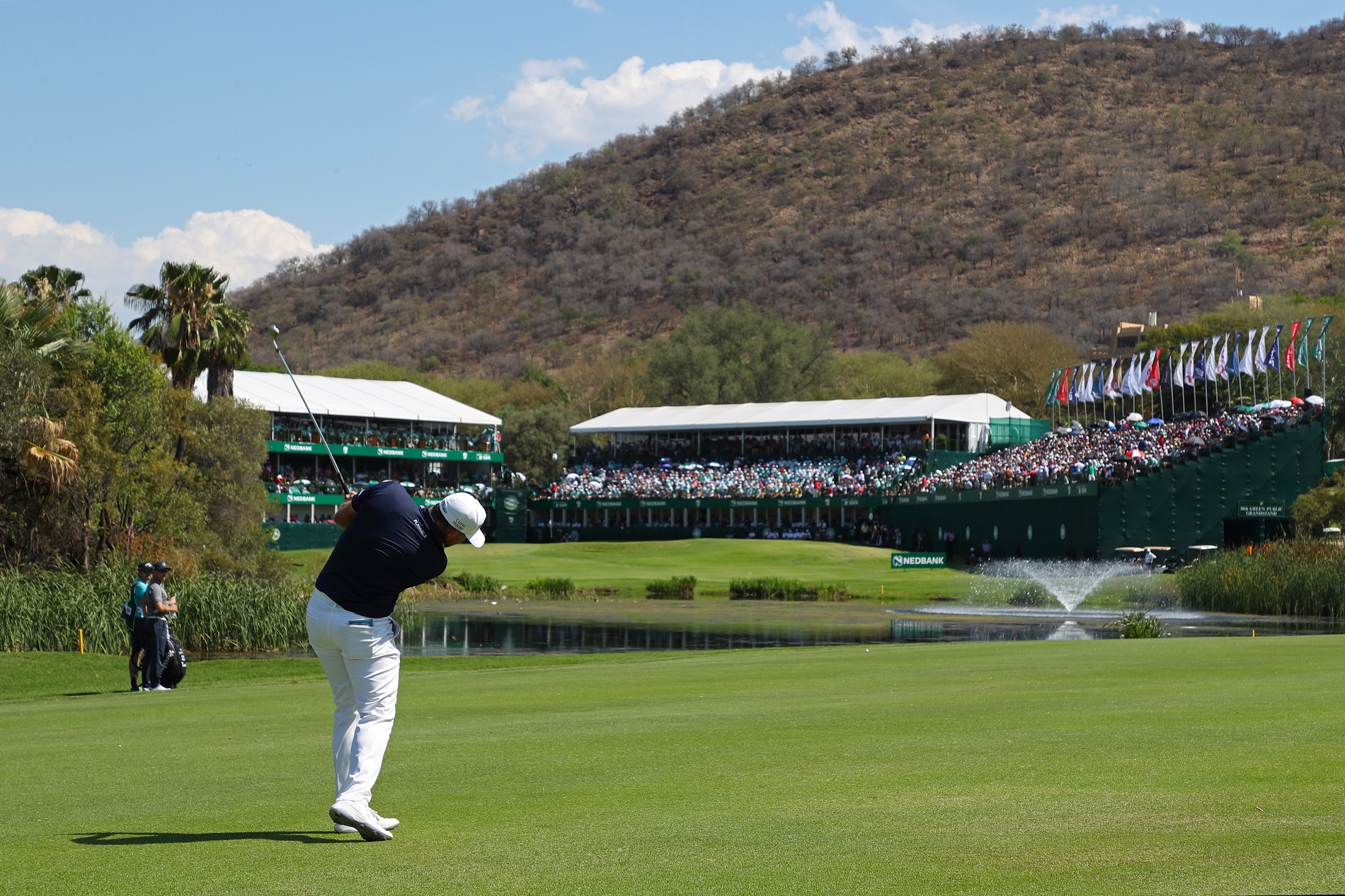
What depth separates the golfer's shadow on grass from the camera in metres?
7.40

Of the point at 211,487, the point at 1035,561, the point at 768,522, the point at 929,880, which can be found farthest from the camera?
the point at 768,522

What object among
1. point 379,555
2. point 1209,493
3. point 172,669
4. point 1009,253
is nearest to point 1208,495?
point 1209,493

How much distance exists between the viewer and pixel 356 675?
7.75 m

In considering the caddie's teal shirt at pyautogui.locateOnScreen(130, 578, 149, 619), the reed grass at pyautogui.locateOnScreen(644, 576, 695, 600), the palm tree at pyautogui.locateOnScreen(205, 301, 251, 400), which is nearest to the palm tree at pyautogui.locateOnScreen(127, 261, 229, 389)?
the palm tree at pyautogui.locateOnScreen(205, 301, 251, 400)

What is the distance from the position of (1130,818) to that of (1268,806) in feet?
2.55

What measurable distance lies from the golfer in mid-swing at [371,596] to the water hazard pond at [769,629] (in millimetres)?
20641

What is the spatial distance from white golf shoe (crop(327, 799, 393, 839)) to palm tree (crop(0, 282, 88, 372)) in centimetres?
2546

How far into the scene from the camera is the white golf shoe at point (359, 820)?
7.22 metres

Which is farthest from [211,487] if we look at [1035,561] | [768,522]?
[768,522]

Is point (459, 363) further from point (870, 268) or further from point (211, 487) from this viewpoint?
point (211, 487)

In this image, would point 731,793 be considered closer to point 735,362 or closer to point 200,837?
point 200,837

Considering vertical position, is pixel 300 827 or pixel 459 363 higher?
pixel 459 363

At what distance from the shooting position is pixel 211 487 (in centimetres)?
4141

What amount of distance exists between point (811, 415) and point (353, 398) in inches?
1065
